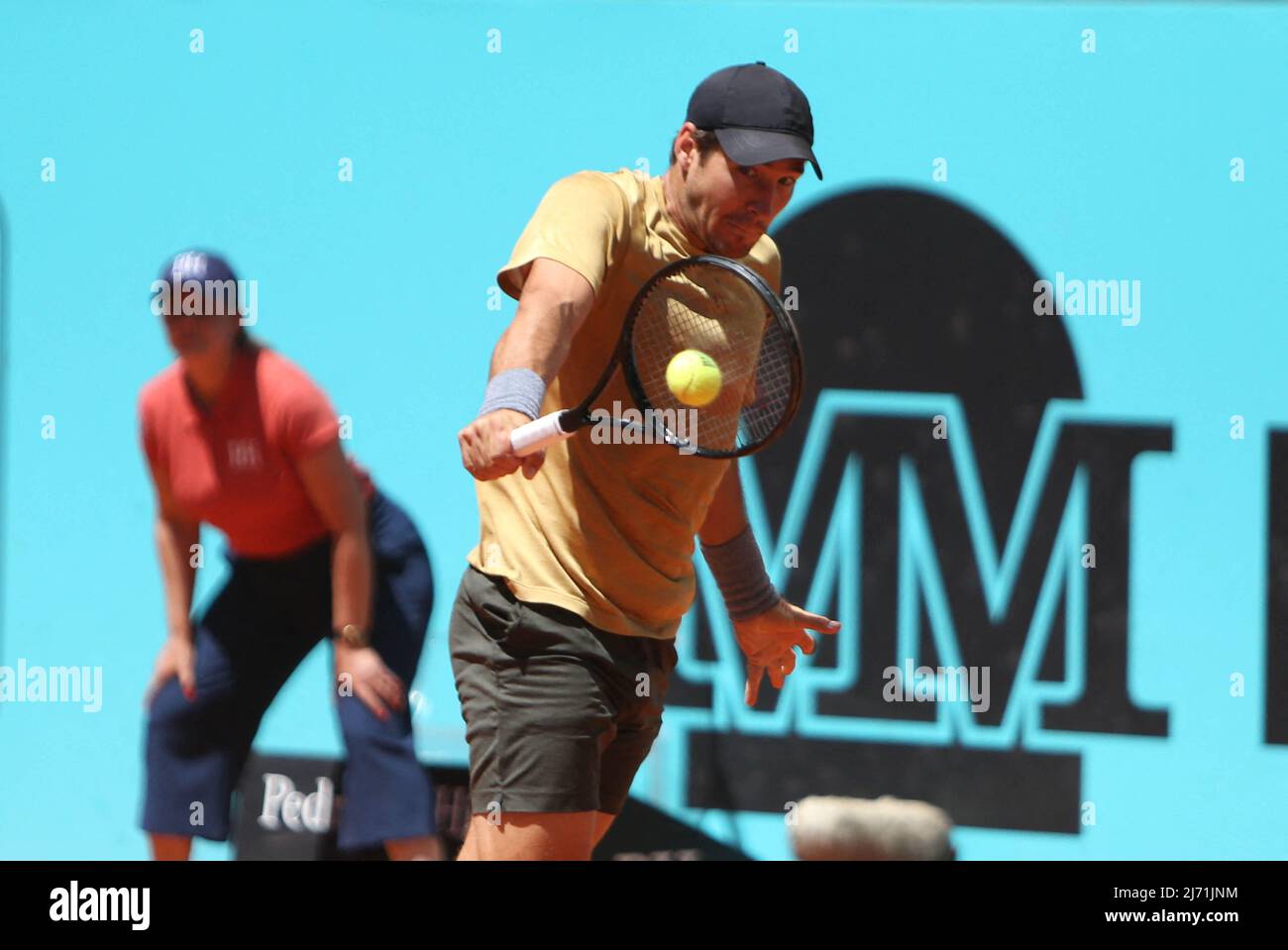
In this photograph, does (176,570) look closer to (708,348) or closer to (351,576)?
(351,576)

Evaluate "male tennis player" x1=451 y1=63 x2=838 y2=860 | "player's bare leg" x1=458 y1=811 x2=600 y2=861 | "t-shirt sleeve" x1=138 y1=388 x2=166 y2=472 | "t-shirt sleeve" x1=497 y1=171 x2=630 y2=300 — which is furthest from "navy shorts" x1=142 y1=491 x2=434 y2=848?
"t-shirt sleeve" x1=497 y1=171 x2=630 y2=300

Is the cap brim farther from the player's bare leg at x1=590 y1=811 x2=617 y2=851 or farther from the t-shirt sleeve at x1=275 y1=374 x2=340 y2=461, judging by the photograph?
the t-shirt sleeve at x1=275 y1=374 x2=340 y2=461

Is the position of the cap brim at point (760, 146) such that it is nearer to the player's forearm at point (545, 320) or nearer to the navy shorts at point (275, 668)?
the player's forearm at point (545, 320)

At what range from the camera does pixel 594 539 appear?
103 inches

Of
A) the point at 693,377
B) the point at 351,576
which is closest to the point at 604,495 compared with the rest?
the point at 693,377

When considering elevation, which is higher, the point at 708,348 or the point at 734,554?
the point at 708,348

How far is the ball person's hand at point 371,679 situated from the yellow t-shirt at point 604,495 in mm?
1485

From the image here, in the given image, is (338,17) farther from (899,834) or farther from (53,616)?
(899,834)

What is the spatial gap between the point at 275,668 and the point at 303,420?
65 cm

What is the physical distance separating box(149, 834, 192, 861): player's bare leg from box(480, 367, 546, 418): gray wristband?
7.52 ft

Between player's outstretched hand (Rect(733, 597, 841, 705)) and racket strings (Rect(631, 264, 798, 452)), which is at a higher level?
racket strings (Rect(631, 264, 798, 452))

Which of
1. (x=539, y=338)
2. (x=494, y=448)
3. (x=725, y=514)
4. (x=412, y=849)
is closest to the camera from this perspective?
(x=494, y=448)

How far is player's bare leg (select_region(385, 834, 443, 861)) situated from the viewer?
4.04m

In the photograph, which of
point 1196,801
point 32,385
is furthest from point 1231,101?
point 32,385
